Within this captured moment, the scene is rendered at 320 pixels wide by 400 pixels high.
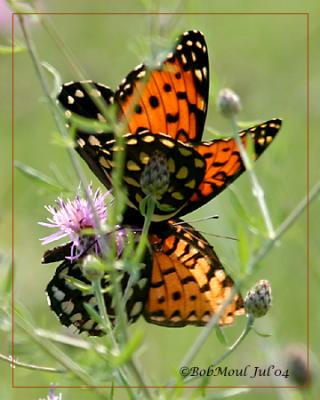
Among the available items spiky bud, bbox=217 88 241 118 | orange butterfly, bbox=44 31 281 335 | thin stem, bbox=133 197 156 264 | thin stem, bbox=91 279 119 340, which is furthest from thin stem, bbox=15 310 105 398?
spiky bud, bbox=217 88 241 118

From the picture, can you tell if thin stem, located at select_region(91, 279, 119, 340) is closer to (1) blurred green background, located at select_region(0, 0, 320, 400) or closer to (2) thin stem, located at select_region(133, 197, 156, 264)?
(2) thin stem, located at select_region(133, 197, 156, 264)

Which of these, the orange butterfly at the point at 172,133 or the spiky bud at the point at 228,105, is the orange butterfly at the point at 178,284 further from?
the spiky bud at the point at 228,105

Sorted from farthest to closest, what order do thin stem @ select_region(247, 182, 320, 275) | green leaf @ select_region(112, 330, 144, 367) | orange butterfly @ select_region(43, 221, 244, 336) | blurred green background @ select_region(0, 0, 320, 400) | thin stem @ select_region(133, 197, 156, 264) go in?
blurred green background @ select_region(0, 0, 320, 400) < orange butterfly @ select_region(43, 221, 244, 336) < thin stem @ select_region(247, 182, 320, 275) < thin stem @ select_region(133, 197, 156, 264) < green leaf @ select_region(112, 330, 144, 367)

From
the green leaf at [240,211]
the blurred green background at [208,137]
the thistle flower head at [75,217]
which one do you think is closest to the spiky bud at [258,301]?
the blurred green background at [208,137]

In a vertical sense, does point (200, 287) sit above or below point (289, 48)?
below

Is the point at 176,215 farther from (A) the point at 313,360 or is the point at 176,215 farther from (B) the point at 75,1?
(B) the point at 75,1

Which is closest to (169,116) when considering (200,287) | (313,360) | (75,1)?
(200,287)
